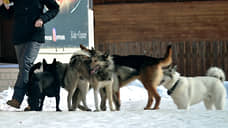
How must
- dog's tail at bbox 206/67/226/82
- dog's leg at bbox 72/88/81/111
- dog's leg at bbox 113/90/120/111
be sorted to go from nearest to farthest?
1. dog's leg at bbox 113/90/120/111
2. dog's leg at bbox 72/88/81/111
3. dog's tail at bbox 206/67/226/82

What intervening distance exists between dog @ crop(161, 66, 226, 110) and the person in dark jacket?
234cm

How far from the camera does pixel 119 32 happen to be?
19.2 m

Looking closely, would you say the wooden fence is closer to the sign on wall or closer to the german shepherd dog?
the sign on wall

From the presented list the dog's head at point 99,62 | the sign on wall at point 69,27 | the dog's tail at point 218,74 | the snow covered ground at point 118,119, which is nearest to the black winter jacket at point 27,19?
the dog's head at point 99,62

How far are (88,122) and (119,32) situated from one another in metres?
13.8

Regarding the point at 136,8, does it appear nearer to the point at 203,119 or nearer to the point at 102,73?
the point at 102,73

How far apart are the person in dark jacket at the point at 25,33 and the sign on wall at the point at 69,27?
9.43 metres

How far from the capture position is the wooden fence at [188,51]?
1822cm

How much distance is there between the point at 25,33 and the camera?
6965mm

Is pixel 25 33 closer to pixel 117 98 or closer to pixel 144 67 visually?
pixel 117 98

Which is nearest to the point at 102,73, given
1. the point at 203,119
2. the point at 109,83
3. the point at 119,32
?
the point at 109,83

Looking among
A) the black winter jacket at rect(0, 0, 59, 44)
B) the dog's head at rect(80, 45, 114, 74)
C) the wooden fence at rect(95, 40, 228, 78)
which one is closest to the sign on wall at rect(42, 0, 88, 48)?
the wooden fence at rect(95, 40, 228, 78)

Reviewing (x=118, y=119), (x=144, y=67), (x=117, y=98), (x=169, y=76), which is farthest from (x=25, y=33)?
(x=169, y=76)

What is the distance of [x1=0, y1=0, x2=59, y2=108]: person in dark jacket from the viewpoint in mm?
6977
